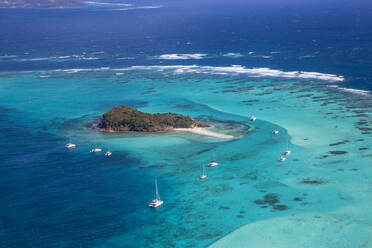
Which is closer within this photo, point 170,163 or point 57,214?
point 57,214

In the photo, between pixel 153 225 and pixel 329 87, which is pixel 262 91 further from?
pixel 153 225

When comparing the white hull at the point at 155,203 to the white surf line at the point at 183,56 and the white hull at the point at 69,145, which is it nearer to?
the white hull at the point at 69,145

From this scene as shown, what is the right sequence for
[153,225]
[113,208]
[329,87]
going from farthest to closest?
1. [329,87]
2. [113,208]
3. [153,225]

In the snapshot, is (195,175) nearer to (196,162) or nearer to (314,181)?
(196,162)

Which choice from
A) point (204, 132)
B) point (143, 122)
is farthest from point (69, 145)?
point (204, 132)

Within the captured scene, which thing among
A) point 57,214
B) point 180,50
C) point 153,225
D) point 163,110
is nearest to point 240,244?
point 153,225

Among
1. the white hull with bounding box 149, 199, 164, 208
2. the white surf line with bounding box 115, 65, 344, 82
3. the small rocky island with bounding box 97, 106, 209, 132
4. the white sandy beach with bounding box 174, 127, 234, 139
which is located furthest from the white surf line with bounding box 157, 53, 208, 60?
the white hull with bounding box 149, 199, 164, 208

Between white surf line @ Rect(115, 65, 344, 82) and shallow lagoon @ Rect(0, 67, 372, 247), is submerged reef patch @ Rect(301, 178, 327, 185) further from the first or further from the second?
white surf line @ Rect(115, 65, 344, 82)

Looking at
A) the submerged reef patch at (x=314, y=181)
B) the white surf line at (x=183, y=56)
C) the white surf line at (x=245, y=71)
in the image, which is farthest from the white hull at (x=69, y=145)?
the white surf line at (x=183, y=56)
